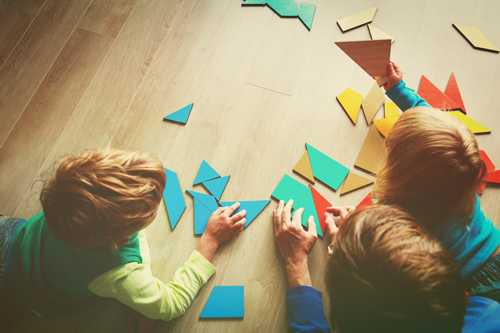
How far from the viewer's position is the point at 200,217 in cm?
110

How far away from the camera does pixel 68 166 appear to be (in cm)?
67

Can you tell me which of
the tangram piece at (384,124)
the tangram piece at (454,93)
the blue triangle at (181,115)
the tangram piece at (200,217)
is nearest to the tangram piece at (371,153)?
the tangram piece at (384,124)

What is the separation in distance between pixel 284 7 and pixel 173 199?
108 cm

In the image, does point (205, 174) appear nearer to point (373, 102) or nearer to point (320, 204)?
point (320, 204)

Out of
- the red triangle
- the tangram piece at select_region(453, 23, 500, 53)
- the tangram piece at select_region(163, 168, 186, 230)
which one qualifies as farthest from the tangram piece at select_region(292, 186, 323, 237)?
the tangram piece at select_region(453, 23, 500, 53)

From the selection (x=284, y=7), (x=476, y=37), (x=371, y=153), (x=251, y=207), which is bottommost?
(x=251, y=207)

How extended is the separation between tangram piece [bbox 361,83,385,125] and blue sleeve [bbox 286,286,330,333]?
0.77m

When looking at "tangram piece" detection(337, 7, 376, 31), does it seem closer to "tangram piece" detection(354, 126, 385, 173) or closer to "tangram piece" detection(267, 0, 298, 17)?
"tangram piece" detection(267, 0, 298, 17)

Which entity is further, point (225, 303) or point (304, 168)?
point (304, 168)

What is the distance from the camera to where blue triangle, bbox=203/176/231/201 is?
113 cm

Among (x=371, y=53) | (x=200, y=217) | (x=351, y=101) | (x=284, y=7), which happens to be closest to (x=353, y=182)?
(x=351, y=101)

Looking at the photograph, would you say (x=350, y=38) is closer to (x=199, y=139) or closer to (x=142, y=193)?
(x=199, y=139)

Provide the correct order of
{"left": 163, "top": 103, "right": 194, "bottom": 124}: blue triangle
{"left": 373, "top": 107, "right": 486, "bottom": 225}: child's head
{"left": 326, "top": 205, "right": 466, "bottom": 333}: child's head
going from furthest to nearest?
{"left": 163, "top": 103, "right": 194, "bottom": 124}: blue triangle → {"left": 373, "top": 107, "right": 486, "bottom": 225}: child's head → {"left": 326, "top": 205, "right": 466, "bottom": 333}: child's head

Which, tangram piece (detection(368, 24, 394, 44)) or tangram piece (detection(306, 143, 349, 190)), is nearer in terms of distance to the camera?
tangram piece (detection(306, 143, 349, 190))
